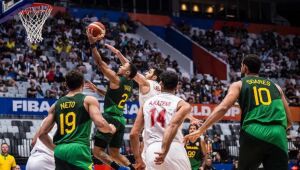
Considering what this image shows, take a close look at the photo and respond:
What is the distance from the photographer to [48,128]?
28.5 feet

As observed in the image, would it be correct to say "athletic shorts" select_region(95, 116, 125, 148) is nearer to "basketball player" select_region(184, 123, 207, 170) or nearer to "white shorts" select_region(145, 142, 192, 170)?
"basketball player" select_region(184, 123, 207, 170)

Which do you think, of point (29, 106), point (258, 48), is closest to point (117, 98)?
point (29, 106)

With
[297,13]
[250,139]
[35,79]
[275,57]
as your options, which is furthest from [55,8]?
[250,139]

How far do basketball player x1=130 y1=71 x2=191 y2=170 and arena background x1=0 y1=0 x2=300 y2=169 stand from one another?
1026 cm

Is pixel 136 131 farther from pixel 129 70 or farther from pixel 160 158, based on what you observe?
pixel 129 70

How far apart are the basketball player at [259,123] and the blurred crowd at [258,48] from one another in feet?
85.9

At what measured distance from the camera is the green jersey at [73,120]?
331 inches

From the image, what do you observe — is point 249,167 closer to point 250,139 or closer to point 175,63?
point 250,139

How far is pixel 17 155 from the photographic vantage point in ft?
64.6

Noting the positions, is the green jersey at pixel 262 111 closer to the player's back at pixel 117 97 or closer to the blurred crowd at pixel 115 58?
the player's back at pixel 117 97

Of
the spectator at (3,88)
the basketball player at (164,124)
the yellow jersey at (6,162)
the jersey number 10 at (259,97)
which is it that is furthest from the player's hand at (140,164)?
the spectator at (3,88)

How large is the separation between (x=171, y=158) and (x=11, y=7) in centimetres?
793

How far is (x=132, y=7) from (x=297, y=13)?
47.2 ft

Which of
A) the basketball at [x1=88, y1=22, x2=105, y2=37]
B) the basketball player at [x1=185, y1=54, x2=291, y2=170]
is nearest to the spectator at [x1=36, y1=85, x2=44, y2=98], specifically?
the basketball at [x1=88, y1=22, x2=105, y2=37]
